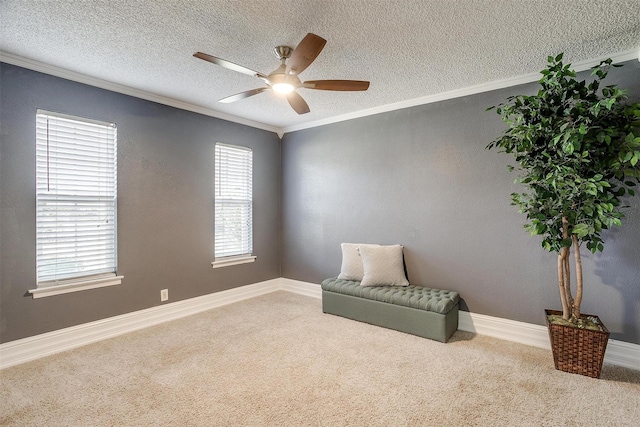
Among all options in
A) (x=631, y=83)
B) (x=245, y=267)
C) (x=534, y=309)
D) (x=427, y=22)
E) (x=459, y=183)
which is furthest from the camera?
(x=245, y=267)

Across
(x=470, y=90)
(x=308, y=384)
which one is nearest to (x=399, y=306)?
(x=308, y=384)

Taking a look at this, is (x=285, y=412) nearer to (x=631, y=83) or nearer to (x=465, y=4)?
(x=465, y=4)

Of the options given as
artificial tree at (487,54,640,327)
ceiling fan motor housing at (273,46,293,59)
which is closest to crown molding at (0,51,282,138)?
ceiling fan motor housing at (273,46,293,59)

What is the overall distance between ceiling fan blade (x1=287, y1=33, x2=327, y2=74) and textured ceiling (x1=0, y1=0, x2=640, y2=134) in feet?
0.89

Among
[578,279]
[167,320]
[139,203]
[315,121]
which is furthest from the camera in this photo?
[315,121]

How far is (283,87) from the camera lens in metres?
2.54

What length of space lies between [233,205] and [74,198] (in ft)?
6.15

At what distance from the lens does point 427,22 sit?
2.22 m

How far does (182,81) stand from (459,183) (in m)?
3.10

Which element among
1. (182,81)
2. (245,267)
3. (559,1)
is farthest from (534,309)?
(182,81)

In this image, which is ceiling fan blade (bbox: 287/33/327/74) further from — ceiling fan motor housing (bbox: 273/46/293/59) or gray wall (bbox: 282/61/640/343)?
gray wall (bbox: 282/61/640/343)

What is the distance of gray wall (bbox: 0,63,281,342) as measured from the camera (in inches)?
108

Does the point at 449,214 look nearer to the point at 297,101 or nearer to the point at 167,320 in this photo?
the point at 297,101

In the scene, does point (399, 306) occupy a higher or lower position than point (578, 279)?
lower
